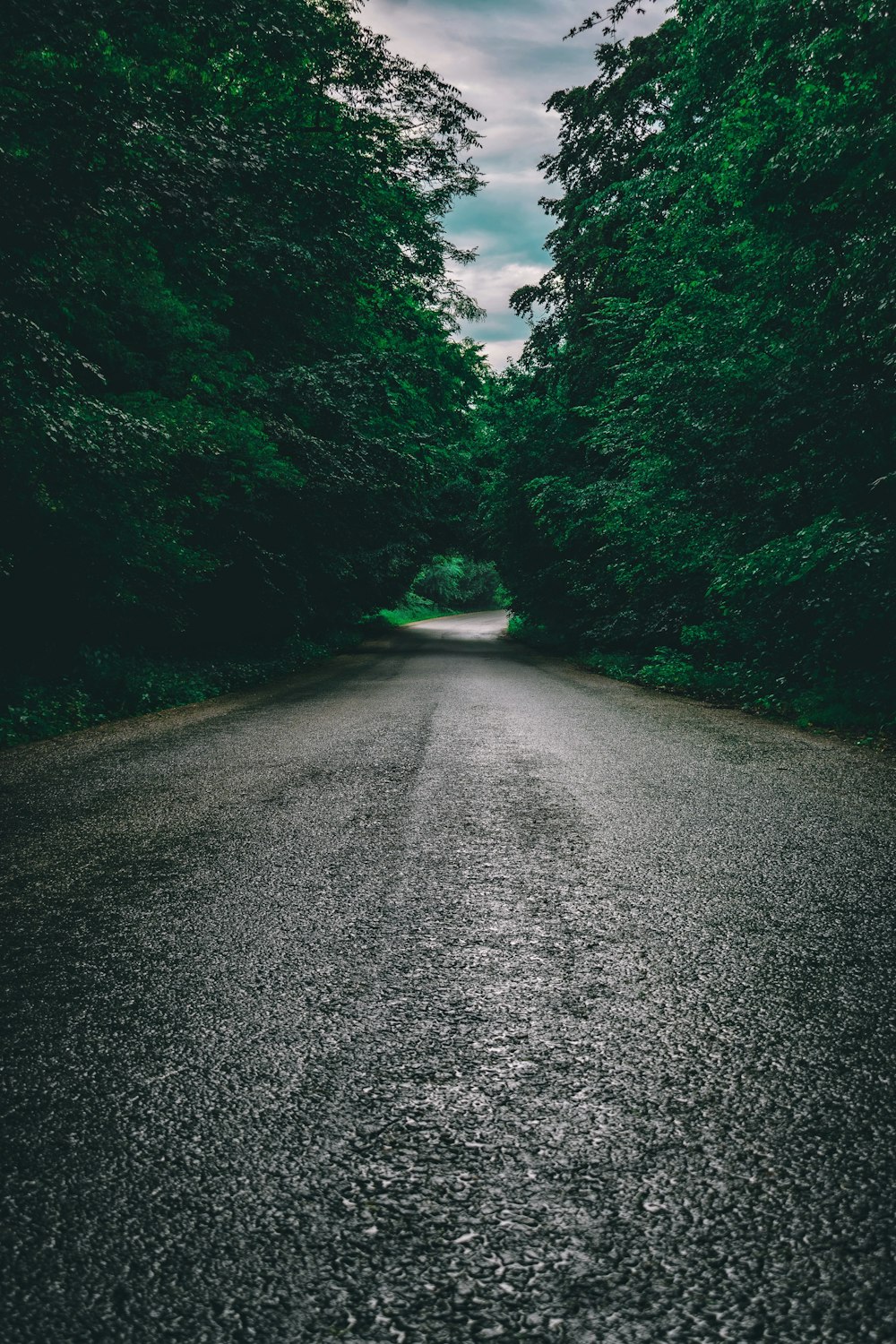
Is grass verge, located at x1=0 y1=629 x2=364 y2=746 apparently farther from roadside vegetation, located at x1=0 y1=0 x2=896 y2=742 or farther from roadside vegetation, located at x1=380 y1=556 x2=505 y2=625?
roadside vegetation, located at x1=380 y1=556 x2=505 y2=625

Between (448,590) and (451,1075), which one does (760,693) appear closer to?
(451,1075)

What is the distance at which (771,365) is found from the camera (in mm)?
8891

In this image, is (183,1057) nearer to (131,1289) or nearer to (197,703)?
(131,1289)

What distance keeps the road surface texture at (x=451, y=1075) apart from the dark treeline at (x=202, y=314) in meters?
5.33

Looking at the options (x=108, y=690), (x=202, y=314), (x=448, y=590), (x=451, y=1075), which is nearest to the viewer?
(x=451, y=1075)

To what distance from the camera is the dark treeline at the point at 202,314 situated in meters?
6.79

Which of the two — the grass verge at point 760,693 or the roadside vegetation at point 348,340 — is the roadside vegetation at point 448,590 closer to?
the roadside vegetation at point 348,340

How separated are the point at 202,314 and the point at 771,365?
8.90 meters

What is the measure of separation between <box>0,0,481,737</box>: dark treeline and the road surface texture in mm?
5331

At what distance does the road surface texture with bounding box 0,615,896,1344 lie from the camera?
1.38 meters

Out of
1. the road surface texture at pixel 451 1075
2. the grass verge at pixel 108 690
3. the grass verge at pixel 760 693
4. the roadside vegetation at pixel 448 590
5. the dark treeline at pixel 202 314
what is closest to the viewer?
the road surface texture at pixel 451 1075

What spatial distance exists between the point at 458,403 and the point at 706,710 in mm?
19815

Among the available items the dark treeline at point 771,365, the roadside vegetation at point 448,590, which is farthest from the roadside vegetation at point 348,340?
the roadside vegetation at point 448,590

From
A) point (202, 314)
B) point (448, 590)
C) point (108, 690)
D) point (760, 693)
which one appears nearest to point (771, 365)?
point (760, 693)
